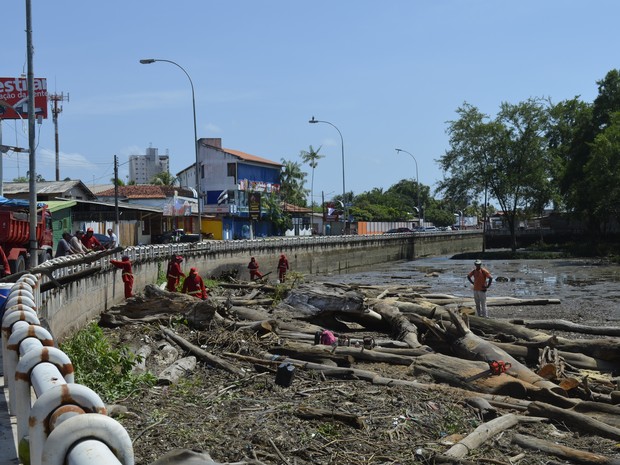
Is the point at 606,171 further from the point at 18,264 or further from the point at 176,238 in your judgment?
the point at 18,264

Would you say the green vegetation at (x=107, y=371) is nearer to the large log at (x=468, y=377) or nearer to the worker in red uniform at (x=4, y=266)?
the large log at (x=468, y=377)

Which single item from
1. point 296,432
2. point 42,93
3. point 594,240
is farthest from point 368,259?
point 296,432

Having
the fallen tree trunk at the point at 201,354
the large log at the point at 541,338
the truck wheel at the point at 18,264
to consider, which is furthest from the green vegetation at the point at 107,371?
the truck wheel at the point at 18,264

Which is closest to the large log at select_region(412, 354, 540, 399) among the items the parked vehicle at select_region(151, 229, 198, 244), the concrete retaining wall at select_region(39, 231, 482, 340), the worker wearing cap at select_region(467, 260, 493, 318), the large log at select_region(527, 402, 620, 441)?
the large log at select_region(527, 402, 620, 441)

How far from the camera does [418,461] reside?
7648 mm

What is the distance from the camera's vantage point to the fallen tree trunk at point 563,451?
7809 mm

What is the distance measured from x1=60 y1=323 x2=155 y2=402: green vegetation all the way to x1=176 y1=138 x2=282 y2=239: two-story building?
5951cm

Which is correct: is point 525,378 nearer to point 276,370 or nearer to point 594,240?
point 276,370

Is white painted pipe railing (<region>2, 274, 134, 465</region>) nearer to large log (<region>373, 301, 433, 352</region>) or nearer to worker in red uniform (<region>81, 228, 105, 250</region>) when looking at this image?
large log (<region>373, 301, 433, 352</region>)

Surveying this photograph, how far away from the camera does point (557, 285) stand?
37.4 metres

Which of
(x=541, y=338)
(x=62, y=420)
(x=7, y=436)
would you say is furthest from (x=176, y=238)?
(x=62, y=420)

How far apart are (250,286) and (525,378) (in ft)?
50.4

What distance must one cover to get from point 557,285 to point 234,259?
57.3ft

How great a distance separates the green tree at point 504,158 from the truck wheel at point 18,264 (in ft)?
185
